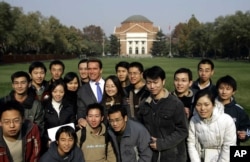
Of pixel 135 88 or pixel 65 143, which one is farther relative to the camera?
pixel 135 88

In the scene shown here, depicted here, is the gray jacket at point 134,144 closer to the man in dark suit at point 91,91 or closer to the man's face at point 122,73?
the man in dark suit at point 91,91

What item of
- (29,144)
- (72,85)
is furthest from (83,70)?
(29,144)

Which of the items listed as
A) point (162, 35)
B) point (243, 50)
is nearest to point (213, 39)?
point (243, 50)

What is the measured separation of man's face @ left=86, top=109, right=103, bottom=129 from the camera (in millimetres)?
4309

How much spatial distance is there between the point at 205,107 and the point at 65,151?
1.69 metres

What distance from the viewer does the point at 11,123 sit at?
3.83 metres

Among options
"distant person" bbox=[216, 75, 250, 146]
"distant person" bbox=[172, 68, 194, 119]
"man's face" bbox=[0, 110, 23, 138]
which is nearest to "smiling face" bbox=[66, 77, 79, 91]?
"distant person" bbox=[172, 68, 194, 119]

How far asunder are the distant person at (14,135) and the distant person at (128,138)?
37.1 inches

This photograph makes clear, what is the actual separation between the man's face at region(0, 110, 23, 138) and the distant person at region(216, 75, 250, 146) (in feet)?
8.30

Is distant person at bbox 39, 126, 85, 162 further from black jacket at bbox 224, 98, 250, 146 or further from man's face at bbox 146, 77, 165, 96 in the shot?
black jacket at bbox 224, 98, 250, 146

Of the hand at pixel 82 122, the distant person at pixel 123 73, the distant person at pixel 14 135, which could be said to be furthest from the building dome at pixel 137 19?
the distant person at pixel 14 135

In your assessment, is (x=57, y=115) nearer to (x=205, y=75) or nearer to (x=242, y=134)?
(x=205, y=75)

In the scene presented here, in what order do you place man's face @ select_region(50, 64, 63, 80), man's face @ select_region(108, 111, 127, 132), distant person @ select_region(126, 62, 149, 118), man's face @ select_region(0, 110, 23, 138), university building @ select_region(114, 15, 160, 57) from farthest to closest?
university building @ select_region(114, 15, 160, 57)
man's face @ select_region(50, 64, 63, 80)
distant person @ select_region(126, 62, 149, 118)
man's face @ select_region(108, 111, 127, 132)
man's face @ select_region(0, 110, 23, 138)

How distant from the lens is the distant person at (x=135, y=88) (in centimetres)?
504
